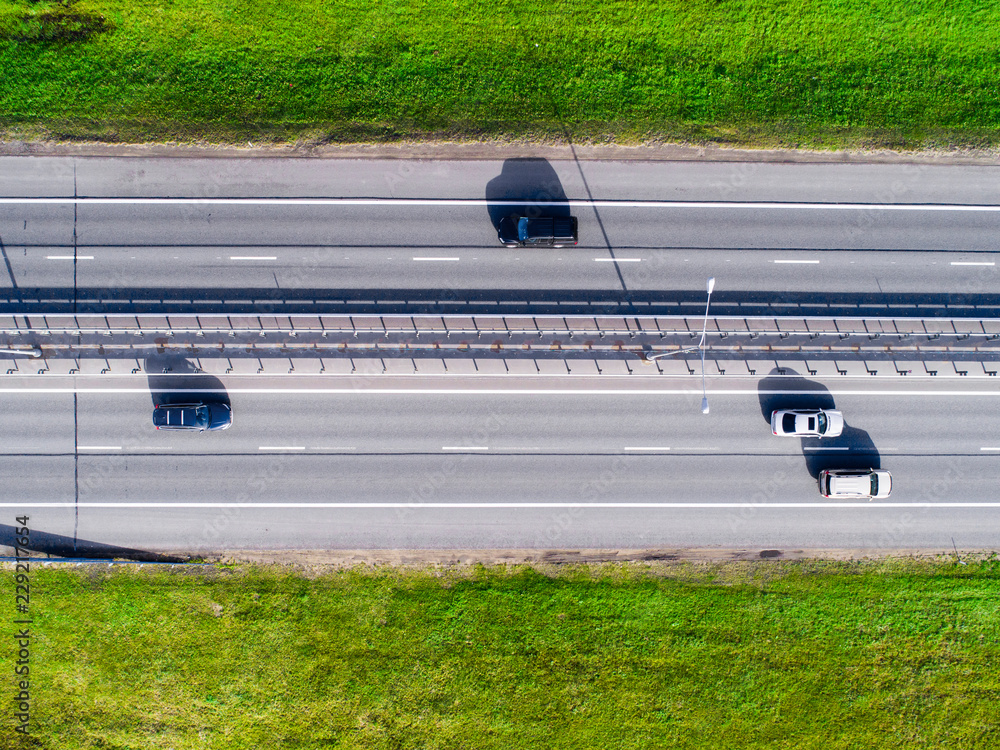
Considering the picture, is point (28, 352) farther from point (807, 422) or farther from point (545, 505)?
→ point (807, 422)

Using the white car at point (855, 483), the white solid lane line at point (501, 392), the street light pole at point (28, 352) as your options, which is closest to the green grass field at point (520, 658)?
the white car at point (855, 483)

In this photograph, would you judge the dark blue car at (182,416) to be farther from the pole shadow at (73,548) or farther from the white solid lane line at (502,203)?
the white solid lane line at (502,203)

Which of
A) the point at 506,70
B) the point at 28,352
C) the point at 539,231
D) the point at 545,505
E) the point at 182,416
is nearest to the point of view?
the point at 182,416

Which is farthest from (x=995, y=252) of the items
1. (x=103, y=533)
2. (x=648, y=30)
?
(x=103, y=533)

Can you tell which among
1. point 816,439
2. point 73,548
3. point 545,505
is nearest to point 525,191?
point 545,505

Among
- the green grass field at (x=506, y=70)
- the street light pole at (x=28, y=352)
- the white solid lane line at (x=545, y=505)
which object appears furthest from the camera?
the white solid lane line at (x=545, y=505)

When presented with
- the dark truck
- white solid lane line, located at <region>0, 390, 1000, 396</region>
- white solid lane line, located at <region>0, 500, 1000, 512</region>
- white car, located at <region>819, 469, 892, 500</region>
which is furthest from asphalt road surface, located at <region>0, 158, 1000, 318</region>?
white solid lane line, located at <region>0, 500, 1000, 512</region>
